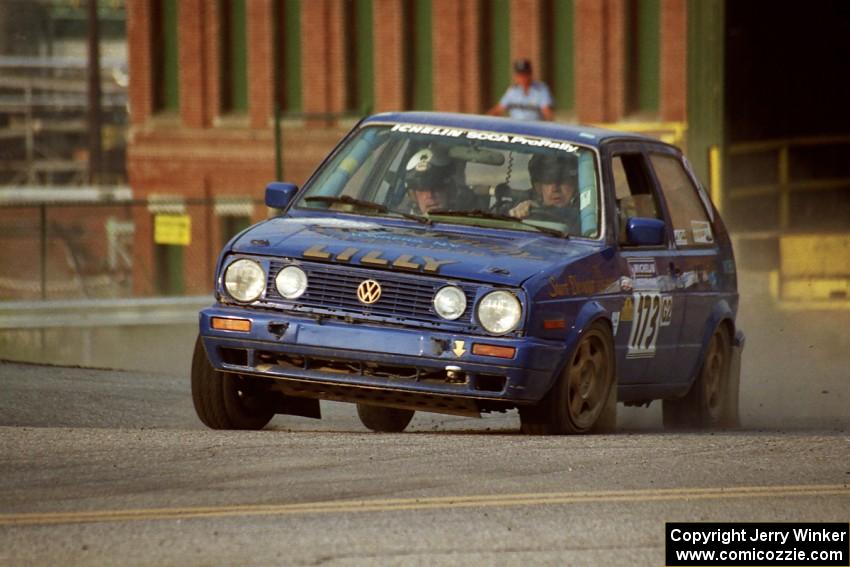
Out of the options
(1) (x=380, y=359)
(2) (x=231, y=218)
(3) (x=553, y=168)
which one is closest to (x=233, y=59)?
(2) (x=231, y=218)

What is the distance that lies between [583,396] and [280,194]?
6.42ft

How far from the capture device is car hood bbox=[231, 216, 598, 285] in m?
9.83

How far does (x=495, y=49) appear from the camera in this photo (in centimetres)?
3241

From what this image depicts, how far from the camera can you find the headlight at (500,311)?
384 inches

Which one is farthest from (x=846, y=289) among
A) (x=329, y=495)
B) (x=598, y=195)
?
(x=329, y=495)

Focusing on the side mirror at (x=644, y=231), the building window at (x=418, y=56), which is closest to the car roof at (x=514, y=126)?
the side mirror at (x=644, y=231)

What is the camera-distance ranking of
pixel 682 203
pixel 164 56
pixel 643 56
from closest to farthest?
pixel 682 203 < pixel 643 56 < pixel 164 56

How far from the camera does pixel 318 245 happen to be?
33.1ft

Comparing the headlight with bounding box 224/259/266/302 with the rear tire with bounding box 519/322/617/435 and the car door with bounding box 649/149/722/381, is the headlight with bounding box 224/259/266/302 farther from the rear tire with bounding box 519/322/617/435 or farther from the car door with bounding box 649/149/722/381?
the car door with bounding box 649/149/722/381

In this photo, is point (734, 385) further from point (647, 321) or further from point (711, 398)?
point (647, 321)

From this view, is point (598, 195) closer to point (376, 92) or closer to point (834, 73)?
point (834, 73)

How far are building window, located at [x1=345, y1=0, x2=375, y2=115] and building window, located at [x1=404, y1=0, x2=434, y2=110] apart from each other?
587 mm

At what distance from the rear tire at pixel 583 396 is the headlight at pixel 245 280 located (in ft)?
4.50

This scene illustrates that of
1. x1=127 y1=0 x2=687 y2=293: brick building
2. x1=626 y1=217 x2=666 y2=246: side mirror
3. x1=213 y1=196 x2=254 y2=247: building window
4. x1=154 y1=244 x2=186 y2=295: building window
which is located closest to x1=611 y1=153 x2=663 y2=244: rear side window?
x1=626 y1=217 x2=666 y2=246: side mirror
